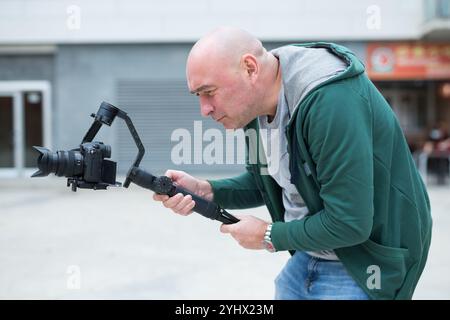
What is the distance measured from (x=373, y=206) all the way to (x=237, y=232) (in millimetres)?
378

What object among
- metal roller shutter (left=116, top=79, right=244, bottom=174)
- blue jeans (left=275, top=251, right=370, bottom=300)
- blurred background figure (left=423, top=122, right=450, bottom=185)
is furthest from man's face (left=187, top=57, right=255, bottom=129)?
metal roller shutter (left=116, top=79, right=244, bottom=174)

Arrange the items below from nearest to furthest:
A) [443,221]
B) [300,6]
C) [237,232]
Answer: [237,232] < [443,221] < [300,6]

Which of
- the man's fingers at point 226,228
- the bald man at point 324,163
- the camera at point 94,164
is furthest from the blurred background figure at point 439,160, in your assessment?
the camera at point 94,164

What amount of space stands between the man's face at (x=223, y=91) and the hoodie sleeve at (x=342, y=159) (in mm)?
178

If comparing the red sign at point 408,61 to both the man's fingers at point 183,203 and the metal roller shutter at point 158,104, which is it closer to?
the metal roller shutter at point 158,104

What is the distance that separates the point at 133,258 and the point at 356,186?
4.92m

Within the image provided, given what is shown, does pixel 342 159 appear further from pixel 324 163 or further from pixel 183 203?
pixel 183 203

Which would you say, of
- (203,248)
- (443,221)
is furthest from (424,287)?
(443,221)

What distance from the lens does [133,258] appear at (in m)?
5.98

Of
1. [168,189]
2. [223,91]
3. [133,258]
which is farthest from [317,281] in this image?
[133,258]

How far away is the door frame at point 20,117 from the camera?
14.0 m

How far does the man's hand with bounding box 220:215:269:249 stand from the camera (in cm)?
154

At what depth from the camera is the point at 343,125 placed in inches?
51.9
